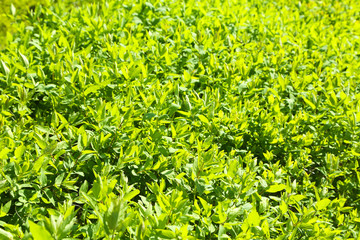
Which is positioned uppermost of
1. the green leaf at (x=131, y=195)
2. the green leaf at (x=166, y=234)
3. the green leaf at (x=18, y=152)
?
the green leaf at (x=18, y=152)

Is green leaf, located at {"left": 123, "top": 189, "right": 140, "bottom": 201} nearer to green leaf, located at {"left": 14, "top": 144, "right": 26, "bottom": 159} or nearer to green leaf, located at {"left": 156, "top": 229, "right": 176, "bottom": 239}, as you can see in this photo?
green leaf, located at {"left": 156, "top": 229, "right": 176, "bottom": 239}

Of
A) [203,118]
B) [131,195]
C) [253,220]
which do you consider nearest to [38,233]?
[131,195]

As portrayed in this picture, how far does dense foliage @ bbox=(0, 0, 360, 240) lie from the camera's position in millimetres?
1937

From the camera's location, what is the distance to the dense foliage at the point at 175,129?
1937mm

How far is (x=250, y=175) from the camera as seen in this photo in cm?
217

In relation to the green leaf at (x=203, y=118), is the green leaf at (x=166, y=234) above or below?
below

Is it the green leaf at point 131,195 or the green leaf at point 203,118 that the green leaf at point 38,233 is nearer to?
the green leaf at point 131,195

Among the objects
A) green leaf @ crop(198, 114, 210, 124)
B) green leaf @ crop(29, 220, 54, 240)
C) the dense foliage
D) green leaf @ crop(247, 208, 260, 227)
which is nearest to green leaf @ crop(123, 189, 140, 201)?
the dense foliage

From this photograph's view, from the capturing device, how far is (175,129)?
8.03 feet

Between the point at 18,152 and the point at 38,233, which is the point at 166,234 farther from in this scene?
the point at 18,152

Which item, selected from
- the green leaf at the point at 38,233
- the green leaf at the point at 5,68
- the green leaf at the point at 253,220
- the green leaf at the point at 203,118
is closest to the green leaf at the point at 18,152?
the green leaf at the point at 38,233

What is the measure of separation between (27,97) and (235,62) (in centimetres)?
182

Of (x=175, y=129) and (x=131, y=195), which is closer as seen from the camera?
(x=131, y=195)

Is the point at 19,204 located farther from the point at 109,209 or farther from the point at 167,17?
the point at 167,17
